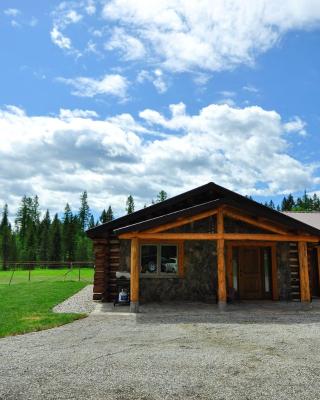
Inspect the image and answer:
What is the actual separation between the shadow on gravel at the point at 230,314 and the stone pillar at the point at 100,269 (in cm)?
219

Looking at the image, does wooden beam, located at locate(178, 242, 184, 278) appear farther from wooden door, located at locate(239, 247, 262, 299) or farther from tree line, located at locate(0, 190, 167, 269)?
tree line, located at locate(0, 190, 167, 269)

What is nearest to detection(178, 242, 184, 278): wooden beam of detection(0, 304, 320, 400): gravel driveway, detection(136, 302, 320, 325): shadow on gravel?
detection(136, 302, 320, 325): shadow on gravel

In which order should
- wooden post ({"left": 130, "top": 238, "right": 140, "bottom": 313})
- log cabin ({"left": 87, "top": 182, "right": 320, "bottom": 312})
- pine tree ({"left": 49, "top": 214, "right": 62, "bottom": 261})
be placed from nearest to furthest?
1. wooden post ({"left": 130, "top": 238, "right": 140, "bottom": 313})
2. log cabin ({"left": 87, "top": 182, "right": 320, "bottom": 312})
3. pine tree ({"left": 49, "top": 214, "right": 62, "bottom": 261})

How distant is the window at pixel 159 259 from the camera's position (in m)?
15.1

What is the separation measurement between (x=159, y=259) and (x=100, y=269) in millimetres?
2242

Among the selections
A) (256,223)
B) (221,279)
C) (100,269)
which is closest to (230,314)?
(221,279)

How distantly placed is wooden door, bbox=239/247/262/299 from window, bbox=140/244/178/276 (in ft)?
8.94

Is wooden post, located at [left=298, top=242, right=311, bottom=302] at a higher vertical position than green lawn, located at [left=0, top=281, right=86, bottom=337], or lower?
higher

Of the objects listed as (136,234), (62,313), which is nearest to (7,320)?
(62,313)

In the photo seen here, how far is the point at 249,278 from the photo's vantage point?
1580 centimetres

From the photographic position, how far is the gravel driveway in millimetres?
5264

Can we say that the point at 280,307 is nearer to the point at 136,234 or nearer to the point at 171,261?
the point at 171,261

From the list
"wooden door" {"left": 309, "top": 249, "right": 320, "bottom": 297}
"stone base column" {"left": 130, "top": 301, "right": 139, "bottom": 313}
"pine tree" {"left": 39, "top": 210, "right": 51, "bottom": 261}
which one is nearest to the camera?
"stone base column" {"left": 130, "top": 301, "right": 139, "bottom": 313}

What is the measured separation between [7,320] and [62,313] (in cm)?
169
